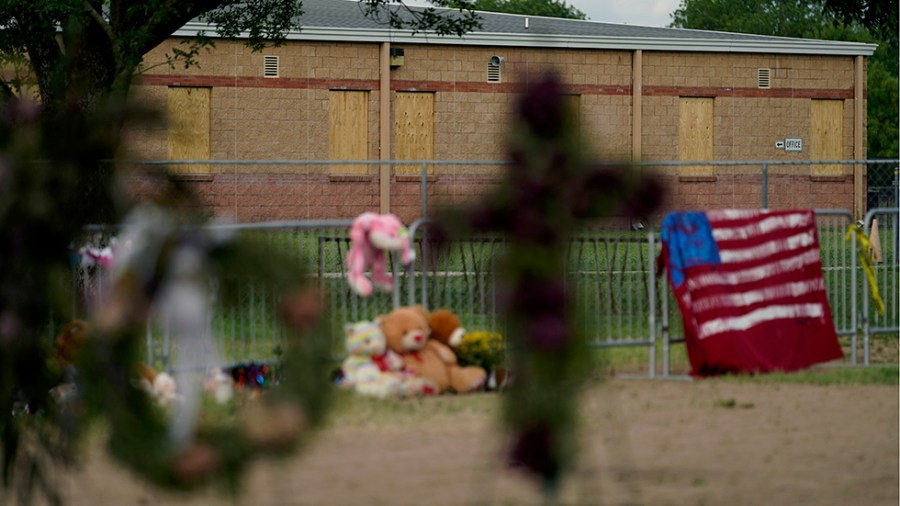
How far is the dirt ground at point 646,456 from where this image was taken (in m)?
6.48

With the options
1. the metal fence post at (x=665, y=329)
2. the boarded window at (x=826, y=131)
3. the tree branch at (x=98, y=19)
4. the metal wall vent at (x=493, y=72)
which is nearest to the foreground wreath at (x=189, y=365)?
the metal fence post at (x=665, y=329)

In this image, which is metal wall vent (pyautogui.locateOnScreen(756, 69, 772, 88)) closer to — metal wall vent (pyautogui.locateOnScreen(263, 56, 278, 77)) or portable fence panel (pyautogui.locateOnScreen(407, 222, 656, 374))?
metal wall vent (pyautogui.locateOnScreen(263, 56, 278, 77))

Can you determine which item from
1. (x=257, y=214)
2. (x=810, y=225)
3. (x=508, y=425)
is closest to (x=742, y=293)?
(x=810, y=225)

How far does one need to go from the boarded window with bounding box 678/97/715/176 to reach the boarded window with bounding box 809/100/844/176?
2.95 m

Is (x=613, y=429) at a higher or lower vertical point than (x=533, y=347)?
lower

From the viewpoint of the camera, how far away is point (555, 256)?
2936 mm

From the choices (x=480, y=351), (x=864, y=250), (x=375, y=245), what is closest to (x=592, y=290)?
(x=480, y=351)

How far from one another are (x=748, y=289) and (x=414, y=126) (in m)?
26.8

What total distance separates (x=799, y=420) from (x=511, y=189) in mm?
6402

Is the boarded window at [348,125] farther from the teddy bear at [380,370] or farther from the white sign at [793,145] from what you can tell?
the teddy bear at [380,370]

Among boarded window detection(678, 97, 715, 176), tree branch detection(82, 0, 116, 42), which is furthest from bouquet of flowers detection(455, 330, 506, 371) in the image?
boarded window detection(678, 97, 715, 176)

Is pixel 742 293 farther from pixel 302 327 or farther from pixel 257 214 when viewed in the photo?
pixel 257 214

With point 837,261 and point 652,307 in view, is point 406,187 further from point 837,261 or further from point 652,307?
point 652,307

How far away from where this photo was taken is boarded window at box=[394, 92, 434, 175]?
37.6m
